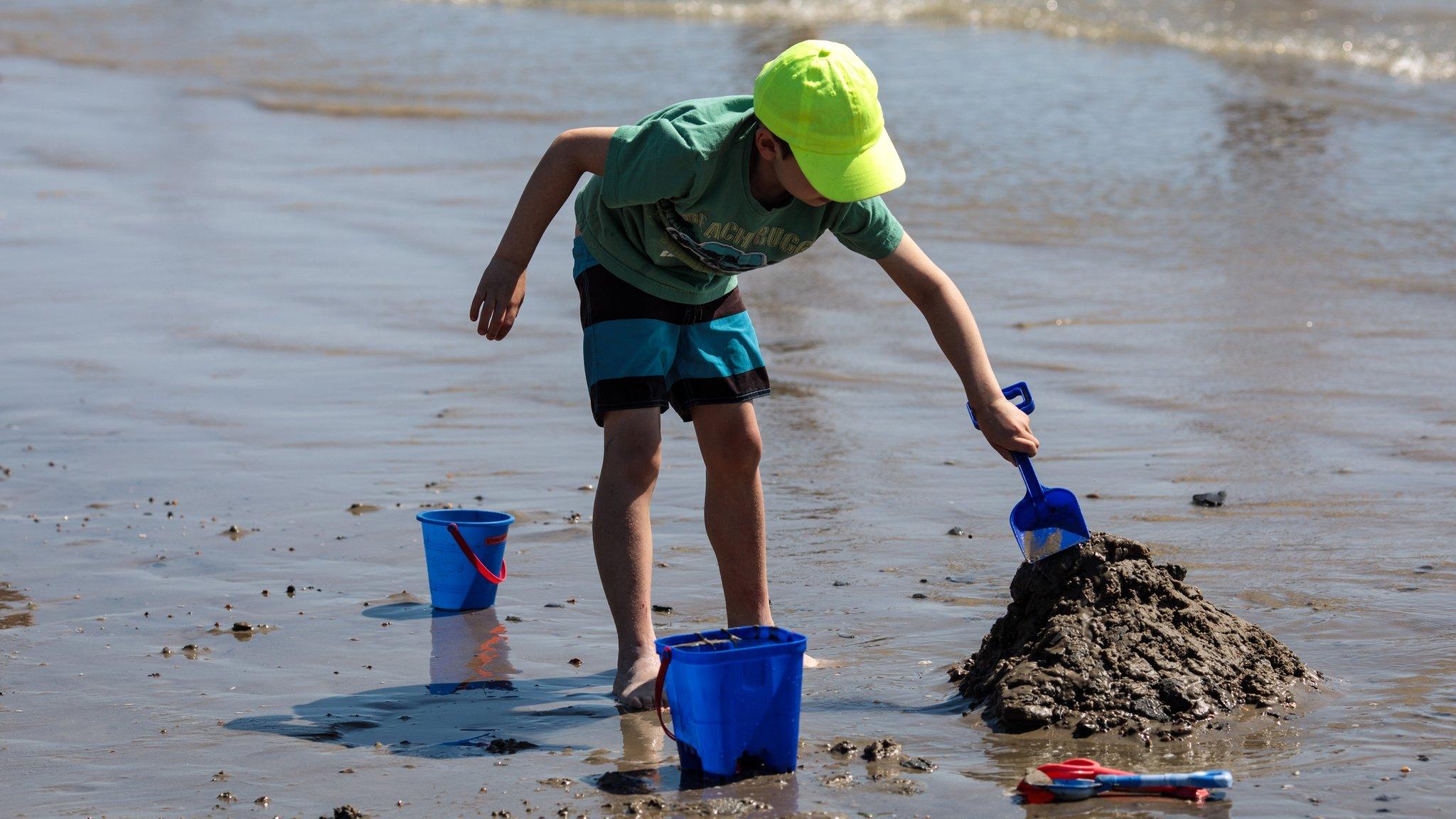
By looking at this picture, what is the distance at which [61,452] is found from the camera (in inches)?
203

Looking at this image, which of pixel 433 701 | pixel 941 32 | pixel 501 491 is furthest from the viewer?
pixel 941 32

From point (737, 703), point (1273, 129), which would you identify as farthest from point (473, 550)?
point (1273, 129)

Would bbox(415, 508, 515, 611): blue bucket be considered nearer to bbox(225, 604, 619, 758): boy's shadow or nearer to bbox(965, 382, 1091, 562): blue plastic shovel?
bbox(225, 604, 619, 758): boy's shadow

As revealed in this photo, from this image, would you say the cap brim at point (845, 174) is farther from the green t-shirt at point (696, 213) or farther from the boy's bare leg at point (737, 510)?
the boy's bare leg at point (737, 510)

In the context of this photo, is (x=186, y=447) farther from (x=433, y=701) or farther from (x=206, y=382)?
(x=433, y=701)

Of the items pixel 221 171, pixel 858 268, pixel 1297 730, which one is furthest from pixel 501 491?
pixel 221 171

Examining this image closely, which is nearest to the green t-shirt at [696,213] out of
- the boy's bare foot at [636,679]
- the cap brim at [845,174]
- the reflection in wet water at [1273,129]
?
the cap brim at [845,174]

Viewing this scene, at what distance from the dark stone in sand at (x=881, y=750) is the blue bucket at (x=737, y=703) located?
139 mm

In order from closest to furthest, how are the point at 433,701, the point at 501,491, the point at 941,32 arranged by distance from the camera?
the point at 433,701 → the point at 501,491 → the point at 941,32

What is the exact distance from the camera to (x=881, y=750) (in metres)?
2.96

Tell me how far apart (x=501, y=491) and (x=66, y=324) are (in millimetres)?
2871

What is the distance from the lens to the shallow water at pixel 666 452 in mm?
3047

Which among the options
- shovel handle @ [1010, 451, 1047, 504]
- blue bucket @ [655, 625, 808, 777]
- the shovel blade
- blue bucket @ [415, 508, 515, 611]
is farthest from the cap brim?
blue bucket @ [415, 508, 515, 611]

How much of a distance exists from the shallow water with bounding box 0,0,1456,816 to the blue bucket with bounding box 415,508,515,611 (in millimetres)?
71
